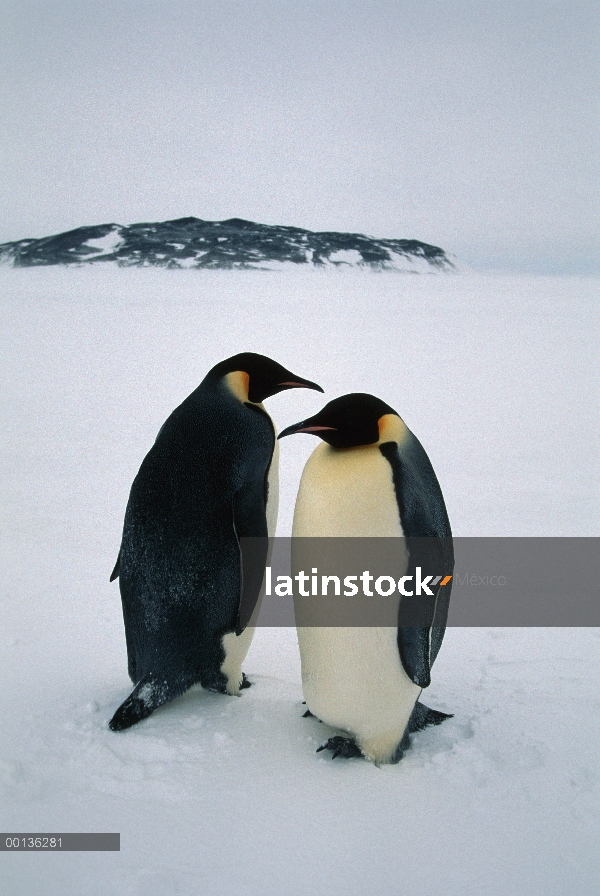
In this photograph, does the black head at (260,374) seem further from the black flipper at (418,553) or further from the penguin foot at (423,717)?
the penguin foot at (423,717)

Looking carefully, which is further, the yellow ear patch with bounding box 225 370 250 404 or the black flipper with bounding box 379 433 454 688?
the yellow ear patch with bounding box 225 370 250 404

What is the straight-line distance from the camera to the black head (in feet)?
6.63

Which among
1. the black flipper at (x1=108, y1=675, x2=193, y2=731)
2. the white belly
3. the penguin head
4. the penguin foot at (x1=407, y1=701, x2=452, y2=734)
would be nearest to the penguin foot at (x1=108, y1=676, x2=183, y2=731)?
the black flipper at (x1=108, y1=675, x2=193, y2=731)

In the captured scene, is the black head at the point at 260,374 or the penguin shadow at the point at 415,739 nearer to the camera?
the penguin shadow at the point at 415,739

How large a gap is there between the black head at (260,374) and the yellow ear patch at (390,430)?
9.6 inches

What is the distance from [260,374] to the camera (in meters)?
2.03

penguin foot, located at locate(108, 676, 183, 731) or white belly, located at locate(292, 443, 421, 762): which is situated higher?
white belly, located at locate(292, 443, 421, 762)

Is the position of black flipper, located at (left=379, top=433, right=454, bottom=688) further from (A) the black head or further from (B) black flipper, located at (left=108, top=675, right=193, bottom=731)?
(B) black flipper, located at (left=108, top=675, right=193, bottom=731)

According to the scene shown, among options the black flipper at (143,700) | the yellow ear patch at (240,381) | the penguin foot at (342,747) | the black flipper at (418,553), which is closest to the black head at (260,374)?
the yellow ear patch at (240,381)

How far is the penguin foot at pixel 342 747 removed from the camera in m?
1.80

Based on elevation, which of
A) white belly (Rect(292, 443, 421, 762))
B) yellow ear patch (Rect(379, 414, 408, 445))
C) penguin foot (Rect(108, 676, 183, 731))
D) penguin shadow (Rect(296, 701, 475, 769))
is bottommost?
penguin shadow (Rect(296, 701, 475, 769))

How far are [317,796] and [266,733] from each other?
0.23m

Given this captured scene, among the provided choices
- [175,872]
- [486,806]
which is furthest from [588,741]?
[175,872]

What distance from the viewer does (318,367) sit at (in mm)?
5445
